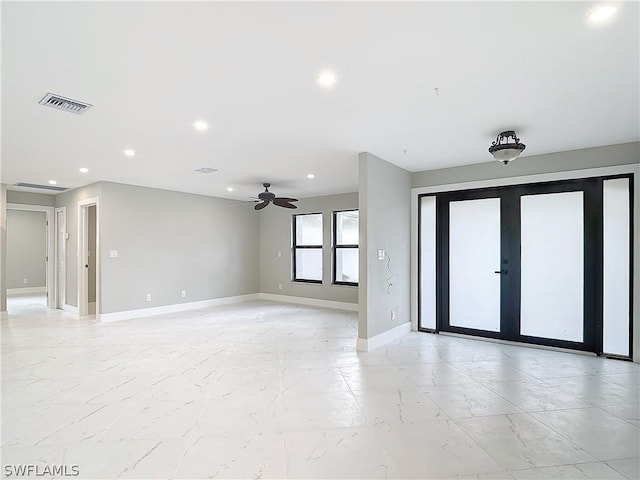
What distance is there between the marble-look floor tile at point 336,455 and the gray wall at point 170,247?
17.4 feet

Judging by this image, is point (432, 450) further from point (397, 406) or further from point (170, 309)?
point (170, 309)

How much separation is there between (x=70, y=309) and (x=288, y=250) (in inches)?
187

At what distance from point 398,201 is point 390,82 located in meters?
2.77

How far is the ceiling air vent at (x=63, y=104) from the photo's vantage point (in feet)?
9.37

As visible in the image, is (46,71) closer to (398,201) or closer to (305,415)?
(305,415)

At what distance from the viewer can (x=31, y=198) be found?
7531 millimetres

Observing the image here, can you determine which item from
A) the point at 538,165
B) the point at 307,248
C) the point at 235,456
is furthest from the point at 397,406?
the point at 307,248

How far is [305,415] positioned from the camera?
2.72 m

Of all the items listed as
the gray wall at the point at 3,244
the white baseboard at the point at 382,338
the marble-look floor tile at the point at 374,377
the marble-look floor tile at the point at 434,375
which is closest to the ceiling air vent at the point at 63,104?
the marble-look floor tile at the point at 374,377

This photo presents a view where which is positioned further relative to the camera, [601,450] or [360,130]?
[360,130]

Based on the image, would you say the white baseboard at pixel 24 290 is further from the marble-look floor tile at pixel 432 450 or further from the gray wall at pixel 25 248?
the marble-look floor tile at pixel 432 450

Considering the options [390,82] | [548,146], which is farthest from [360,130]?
[548,146]

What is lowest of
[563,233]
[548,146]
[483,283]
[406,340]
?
[406,340]

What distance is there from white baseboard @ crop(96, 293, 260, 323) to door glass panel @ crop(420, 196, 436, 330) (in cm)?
477
